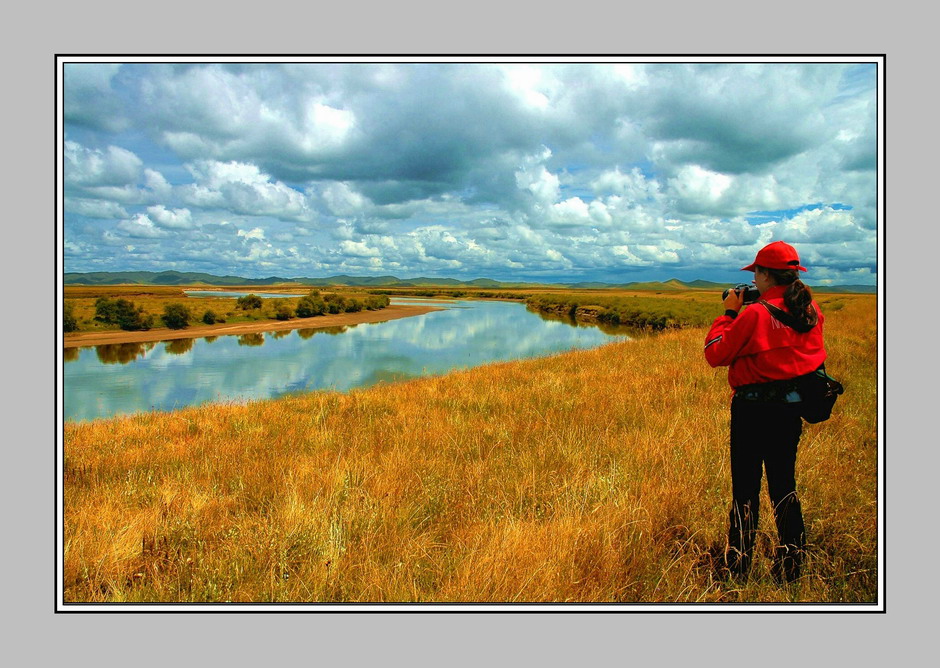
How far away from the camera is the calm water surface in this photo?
13.7 metres

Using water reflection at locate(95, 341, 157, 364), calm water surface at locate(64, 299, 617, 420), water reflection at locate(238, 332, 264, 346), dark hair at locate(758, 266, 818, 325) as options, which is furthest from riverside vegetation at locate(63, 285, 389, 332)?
dark hair at locate(758, 266, 818, 325)

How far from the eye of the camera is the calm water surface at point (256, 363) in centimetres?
1373

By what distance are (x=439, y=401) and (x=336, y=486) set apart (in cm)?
411

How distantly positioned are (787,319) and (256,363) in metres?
21.2

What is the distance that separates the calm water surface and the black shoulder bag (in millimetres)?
11133

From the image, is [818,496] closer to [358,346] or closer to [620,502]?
[620,502]

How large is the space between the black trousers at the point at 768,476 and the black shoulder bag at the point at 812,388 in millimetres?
68

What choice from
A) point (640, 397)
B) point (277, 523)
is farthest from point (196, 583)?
point (640, 397)

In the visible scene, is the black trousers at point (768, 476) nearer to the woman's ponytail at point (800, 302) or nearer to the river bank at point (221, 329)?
the woman's ponytail at point (800, 302)

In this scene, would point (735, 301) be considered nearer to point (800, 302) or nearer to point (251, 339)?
point (800, 302)

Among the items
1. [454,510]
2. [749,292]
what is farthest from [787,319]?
[454,510]

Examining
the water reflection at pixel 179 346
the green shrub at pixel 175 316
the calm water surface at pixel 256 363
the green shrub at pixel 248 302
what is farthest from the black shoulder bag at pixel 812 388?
the green shrub at pixel 248 302

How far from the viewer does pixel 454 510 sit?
3.49 metres

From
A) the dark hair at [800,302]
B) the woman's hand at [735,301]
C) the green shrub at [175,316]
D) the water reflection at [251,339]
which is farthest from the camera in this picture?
the water reflection at [251,339]
